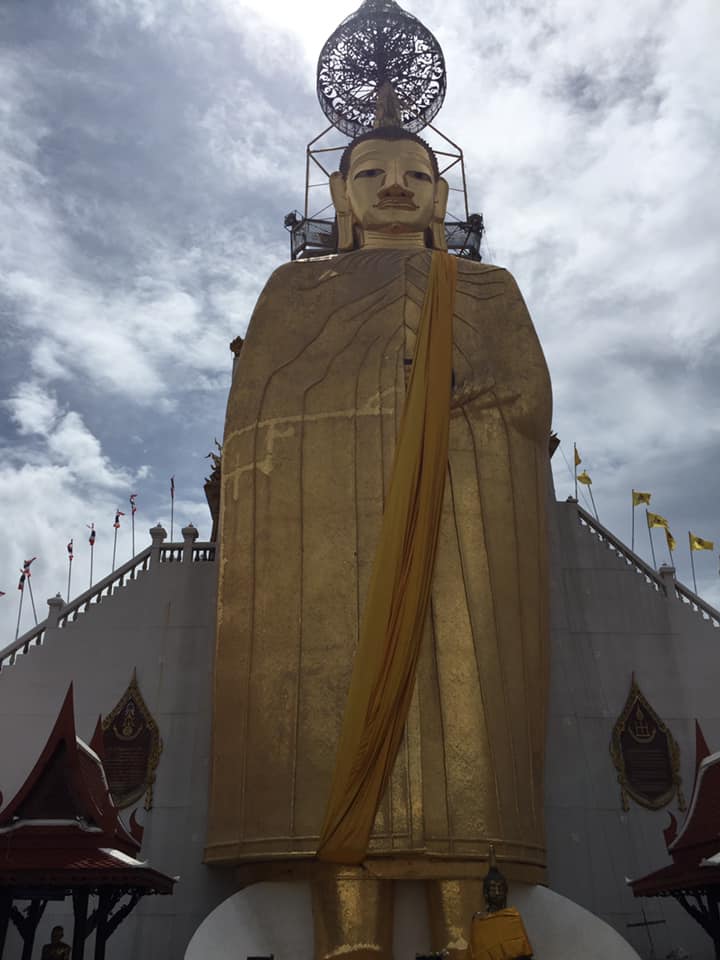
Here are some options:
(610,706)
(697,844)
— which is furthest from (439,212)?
(697,844)

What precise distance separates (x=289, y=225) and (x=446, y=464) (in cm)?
912

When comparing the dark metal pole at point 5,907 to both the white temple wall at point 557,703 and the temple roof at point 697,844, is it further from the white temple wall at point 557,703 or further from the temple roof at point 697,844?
the temple roof at point 697,844

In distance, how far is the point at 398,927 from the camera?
6477 millimetres

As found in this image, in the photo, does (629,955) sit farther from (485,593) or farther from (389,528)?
(389,528)

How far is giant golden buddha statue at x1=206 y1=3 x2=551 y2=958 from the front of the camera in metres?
6.55

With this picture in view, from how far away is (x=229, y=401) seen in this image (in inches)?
333

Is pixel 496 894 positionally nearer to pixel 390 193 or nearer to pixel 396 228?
pixel 396 228

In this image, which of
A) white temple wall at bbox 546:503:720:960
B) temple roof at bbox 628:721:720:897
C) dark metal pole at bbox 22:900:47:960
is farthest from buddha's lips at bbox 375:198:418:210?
dark metal pole at bbox 22:900:47:960

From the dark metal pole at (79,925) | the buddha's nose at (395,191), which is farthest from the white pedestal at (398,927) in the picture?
the buddha's nose at (395,191)

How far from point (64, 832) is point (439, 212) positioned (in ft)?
24.0

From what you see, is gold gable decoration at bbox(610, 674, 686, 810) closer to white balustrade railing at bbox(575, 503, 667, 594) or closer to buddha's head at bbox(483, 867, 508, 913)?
white balustrade railing at bbox(575, 503, 667, 594)

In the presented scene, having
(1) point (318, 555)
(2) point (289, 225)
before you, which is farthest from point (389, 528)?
(2) point (289, 225)

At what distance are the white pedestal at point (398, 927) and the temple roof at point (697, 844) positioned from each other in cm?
48

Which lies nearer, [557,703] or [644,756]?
[644,756]
